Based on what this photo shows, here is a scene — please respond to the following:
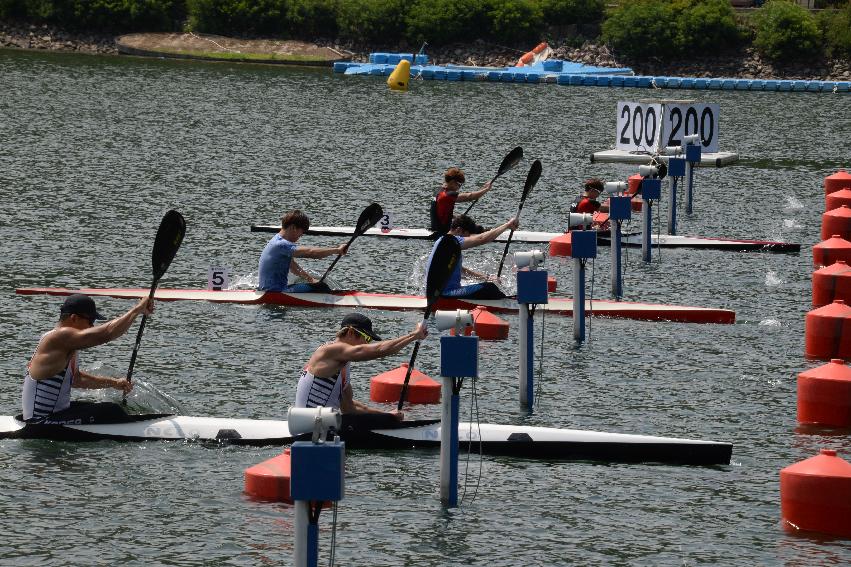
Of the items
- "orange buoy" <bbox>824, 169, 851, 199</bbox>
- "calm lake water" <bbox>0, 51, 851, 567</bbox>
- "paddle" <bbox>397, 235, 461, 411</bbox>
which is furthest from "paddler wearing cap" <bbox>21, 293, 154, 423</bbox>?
"orange buoy" <bbox>824, 169, 851, 199</bbox>

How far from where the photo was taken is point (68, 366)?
594 inches

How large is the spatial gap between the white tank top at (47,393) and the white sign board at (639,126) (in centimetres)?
2281

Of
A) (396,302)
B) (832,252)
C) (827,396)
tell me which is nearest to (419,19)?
(832,252)

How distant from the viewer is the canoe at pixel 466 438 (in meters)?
15.4

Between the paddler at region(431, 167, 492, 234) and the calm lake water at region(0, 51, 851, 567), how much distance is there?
0.96m

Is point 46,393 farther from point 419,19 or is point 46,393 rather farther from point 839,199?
point 419,19

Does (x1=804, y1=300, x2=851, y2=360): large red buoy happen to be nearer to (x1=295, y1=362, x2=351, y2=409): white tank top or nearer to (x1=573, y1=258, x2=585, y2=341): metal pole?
(x1=573, y1=258, x2=585, y2=341): metal pole

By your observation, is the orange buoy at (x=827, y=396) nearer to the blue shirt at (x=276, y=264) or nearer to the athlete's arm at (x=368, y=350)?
the athlete's arm at (x=368, y=350)

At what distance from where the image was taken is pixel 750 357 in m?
20.7

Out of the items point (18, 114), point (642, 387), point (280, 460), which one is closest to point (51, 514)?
point (280, 460)

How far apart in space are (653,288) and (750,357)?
5.22m

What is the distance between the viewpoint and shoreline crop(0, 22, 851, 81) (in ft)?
285

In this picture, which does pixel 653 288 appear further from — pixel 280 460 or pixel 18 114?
pixel 18 114

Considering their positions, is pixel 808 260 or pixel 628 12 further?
pixel 628 12
